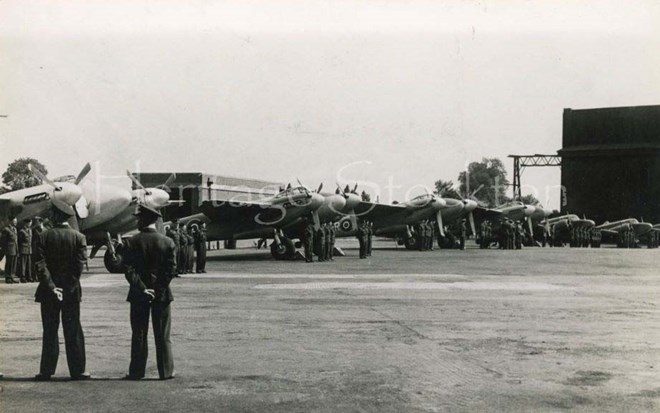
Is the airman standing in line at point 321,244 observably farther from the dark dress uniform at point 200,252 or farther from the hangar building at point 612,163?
the hangar building at point 612,163

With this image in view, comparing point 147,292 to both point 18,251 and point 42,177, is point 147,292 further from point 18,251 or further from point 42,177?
point 42,177

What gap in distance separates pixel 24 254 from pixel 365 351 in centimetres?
1400

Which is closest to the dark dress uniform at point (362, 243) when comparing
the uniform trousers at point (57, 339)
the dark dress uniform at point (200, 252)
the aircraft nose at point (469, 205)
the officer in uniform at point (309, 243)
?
the officer in uniform at point (309, 243)

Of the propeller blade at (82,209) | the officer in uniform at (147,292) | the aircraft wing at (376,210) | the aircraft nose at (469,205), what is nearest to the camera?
the officer in uniform at (147,292)

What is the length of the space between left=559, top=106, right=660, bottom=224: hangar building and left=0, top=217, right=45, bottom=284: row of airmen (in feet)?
205

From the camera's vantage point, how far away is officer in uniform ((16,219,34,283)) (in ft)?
64.2

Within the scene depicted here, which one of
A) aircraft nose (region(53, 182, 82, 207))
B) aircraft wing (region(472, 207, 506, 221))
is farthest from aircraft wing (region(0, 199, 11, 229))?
aircraft wing (region(472, 207, 506, 221))

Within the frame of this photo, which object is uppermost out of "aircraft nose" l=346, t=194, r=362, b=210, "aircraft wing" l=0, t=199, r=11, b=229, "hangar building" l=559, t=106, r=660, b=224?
"hangar building" l=559, t=106, r=660, b=224

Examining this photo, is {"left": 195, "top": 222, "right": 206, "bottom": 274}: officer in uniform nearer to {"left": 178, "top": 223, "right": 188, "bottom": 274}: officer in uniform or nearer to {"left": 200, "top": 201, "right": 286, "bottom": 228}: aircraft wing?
{"left": 178, "top": 223, "right": 188, "bottom": 274}: officer in uniform

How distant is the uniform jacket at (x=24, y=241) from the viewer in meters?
19.5

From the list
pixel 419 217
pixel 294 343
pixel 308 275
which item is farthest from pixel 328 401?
pixel 419 217

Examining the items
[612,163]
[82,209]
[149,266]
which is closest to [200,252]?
[82,209]

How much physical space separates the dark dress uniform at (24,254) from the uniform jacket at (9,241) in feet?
0.45

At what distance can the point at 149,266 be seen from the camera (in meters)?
7.62
